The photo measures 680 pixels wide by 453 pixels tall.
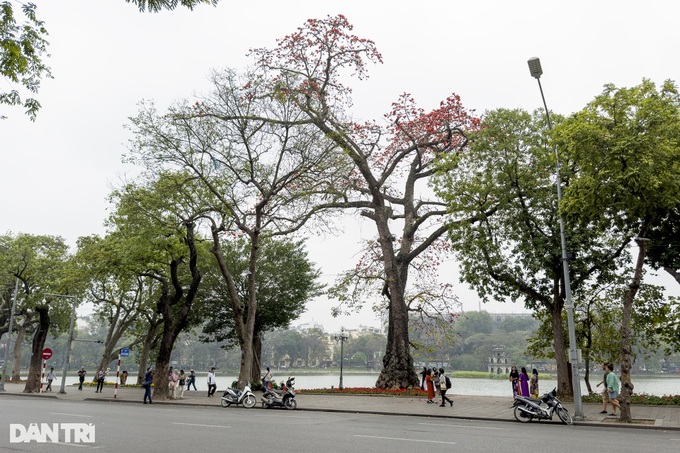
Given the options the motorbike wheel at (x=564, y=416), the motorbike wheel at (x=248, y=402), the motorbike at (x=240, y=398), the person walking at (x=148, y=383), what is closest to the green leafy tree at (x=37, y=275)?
the person walking at (x=148, y=383)

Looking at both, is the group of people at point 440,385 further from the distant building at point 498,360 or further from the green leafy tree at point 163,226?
the distant building at point 498,360

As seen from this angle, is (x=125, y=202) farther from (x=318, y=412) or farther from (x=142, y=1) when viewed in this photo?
(x=142, y=1)

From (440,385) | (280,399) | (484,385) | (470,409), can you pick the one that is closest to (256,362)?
(280,399)

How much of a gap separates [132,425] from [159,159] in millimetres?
14463

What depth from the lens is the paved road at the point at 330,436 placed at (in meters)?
9.37

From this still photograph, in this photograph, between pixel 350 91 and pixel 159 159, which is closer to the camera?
pixel 159 159

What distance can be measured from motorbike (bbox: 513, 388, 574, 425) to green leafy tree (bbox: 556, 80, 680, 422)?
5.93ft

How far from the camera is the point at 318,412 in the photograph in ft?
62.0

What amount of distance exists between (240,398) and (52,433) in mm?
10728

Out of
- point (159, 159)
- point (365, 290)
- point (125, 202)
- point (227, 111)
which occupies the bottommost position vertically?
point (365, 290)

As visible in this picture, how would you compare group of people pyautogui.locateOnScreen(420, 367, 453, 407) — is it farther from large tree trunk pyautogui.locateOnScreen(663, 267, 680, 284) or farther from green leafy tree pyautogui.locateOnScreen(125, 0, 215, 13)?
green leafy tree pyautogui.locateOnScreen(125, 0, 215, 13)

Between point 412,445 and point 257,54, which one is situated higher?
point 257,54

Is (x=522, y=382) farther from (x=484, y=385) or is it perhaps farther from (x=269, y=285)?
(x=484, y=385)

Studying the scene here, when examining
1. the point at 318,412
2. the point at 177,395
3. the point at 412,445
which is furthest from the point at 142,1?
the point at 177,395
